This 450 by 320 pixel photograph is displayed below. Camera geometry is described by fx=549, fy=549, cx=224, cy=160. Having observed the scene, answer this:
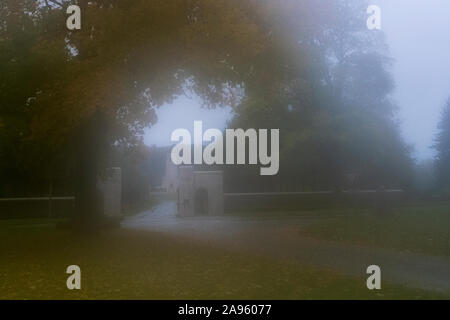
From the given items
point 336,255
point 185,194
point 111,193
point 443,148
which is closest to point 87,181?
point 336,255

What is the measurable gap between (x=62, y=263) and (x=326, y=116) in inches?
965

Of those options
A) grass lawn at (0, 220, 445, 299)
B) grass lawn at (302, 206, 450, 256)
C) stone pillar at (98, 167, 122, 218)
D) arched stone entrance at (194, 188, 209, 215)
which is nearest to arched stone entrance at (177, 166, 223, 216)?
arched stone entrance at (194, 188, 209, 215)

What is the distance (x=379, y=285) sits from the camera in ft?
31.7

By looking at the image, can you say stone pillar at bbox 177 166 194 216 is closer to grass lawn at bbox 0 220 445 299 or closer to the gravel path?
the gravel path

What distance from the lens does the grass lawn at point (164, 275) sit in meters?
9.09

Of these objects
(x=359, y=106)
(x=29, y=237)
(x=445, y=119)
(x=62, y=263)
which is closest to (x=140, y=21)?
(x=62, y=263)

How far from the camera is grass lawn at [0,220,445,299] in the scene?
29.8 feet

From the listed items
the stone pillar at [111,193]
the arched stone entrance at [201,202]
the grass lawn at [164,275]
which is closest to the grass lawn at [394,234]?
the grass lawn at [164,275]

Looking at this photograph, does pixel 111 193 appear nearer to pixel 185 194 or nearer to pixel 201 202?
pixel 185 194

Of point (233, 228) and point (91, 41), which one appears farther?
point (233, 228)

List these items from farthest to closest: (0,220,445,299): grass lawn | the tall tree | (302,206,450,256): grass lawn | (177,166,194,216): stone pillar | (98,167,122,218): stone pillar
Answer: the tall tree → (177,166,194,216): stone pillar → (98,167,122,218): stone pillar → (302,206,450,256): grass lawn → (0,220,445,299): grass lawn

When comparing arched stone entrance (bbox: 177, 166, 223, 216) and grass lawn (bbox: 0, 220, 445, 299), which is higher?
arched stone entrance (bbox: 177, 166, 223, 216)

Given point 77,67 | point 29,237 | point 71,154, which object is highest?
point 77,67
